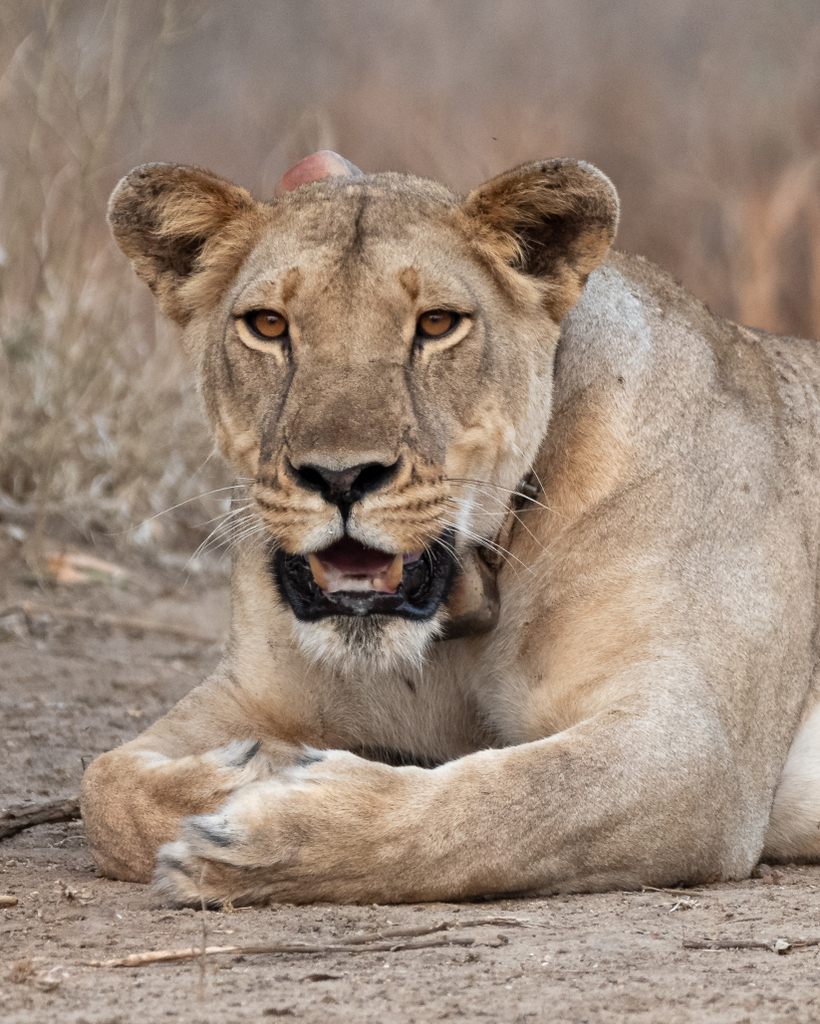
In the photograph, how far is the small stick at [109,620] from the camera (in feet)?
19.6

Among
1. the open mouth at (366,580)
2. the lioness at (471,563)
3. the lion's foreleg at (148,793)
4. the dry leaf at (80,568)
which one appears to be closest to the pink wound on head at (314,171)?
the lioness at (471,563)

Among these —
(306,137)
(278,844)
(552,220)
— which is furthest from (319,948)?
(306,137)

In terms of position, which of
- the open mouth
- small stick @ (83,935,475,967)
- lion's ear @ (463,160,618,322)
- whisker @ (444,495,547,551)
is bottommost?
small stick @ (83,935,475,967)

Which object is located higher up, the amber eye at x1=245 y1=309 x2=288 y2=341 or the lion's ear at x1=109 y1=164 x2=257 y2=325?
the lion's ear at x1=109 y1=164 x2=257 y2=325

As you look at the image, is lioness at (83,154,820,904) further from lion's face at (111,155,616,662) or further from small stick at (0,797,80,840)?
small stick at (0,797,80,840)

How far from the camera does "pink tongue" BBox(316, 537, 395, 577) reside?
3004mm

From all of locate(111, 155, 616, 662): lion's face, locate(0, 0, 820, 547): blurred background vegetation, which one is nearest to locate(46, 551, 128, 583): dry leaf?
locate(0, 0, 820, 547): blurred background vegetation

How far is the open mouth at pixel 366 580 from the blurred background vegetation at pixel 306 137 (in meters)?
1.24

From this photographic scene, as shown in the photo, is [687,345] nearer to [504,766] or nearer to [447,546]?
[447,546]

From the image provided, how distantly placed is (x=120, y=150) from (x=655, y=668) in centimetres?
→ 1242

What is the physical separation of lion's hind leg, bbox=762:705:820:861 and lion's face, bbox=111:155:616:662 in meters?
0.97

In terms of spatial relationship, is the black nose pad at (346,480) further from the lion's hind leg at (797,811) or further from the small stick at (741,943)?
the lion's hind leg at (797,811)

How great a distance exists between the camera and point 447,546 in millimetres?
3113

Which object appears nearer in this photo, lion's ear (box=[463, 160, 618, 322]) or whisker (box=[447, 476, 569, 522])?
whisker (box=[447, 476, 569, 522])
